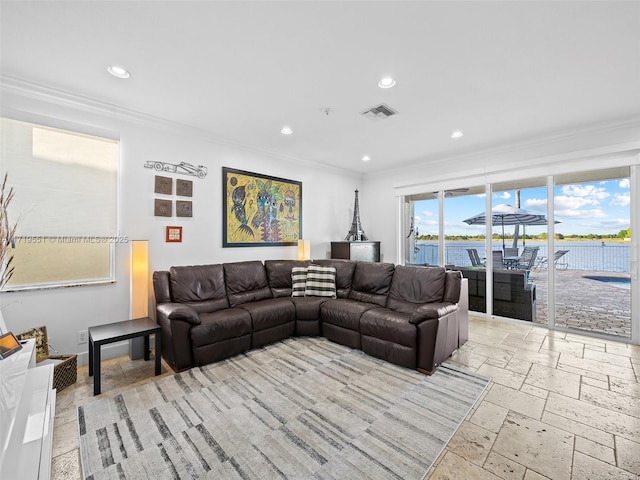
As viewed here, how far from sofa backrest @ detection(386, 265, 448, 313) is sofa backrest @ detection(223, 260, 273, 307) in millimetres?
1769

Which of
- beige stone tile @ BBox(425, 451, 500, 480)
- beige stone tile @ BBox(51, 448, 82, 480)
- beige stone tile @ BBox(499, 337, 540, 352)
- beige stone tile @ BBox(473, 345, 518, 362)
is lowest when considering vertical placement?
beige stone tile @ BBox(51, 448, 82, 480)

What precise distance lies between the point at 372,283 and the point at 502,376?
1739mm

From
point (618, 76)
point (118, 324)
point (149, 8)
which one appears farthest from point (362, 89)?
point (118, 324)

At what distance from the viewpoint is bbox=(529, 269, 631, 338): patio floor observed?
12.0 ft

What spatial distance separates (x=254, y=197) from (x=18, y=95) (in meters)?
2.64

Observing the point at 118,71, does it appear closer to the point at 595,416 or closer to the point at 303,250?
the point at 303,250

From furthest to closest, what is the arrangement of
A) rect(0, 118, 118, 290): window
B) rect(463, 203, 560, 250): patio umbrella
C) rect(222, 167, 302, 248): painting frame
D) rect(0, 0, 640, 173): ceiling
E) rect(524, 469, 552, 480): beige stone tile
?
rect(463, 203, 560, 250): patio umbrella < rect(222, 167, 302, 248): painting frame < rect(0, 118, 118, 290): window < rect(0, 0, 640, 173): ceiling < rect(524, 469, 552, 480): beige stone tile

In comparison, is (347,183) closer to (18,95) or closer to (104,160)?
(104,160)

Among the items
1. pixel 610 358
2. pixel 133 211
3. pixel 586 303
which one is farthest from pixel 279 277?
pixel 586 303

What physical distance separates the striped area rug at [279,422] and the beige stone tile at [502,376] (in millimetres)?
149

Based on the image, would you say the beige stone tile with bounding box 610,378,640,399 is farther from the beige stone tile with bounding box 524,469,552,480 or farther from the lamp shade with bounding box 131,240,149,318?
the lamp shade with bounding box 131,240,149,318

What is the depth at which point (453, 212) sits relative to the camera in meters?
5.12

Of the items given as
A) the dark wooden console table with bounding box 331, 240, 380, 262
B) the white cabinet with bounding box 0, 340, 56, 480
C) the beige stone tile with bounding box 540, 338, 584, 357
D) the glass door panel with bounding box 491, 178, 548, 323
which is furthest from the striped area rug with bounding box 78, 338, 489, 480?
the dark wooden console table with bounding box 331, 240, 380, 262

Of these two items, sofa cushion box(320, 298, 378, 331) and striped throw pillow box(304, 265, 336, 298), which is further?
striped throw pillow box(304, 265, 336, 298)
